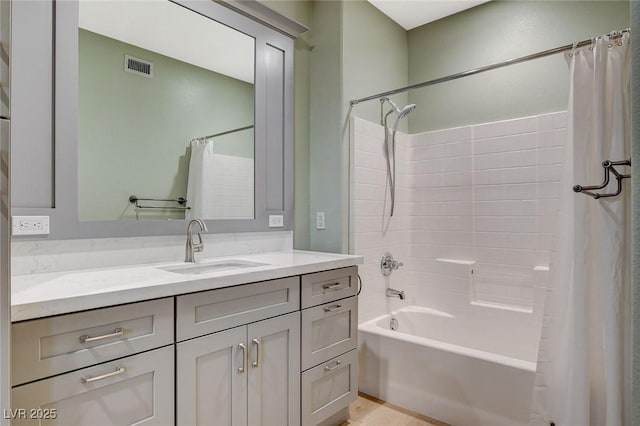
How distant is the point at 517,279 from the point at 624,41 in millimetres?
1574

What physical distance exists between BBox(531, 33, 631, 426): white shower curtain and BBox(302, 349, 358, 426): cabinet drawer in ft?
2.91

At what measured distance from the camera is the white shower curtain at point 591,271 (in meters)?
1.57

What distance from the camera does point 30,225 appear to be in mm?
1451

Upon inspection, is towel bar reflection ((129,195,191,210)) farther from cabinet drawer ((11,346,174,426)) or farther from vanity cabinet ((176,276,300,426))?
cabinet drawer ((11,346,174,426))

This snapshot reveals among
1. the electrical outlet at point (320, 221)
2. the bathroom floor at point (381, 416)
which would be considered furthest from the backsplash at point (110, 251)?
the bathroom floor at point (381, 416)

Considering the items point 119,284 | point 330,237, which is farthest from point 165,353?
point 330,237

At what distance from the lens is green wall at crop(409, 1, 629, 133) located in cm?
247

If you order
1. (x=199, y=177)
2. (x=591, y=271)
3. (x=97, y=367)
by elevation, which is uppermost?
(x=199, y=177)

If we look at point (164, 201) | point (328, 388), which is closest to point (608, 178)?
point (328, 388)

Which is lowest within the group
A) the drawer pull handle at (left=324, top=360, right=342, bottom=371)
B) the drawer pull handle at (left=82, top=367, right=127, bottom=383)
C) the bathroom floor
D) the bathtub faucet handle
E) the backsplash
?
the bathroom floor

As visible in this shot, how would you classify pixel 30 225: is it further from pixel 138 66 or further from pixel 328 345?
pixel 328 345

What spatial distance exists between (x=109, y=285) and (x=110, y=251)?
0.53m

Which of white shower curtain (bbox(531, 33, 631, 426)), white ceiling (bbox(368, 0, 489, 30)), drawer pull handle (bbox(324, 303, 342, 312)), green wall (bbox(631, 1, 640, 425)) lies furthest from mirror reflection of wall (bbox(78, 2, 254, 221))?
green wall (bbox(631, 1, 640, 425))

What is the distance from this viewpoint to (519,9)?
2.67 meters
